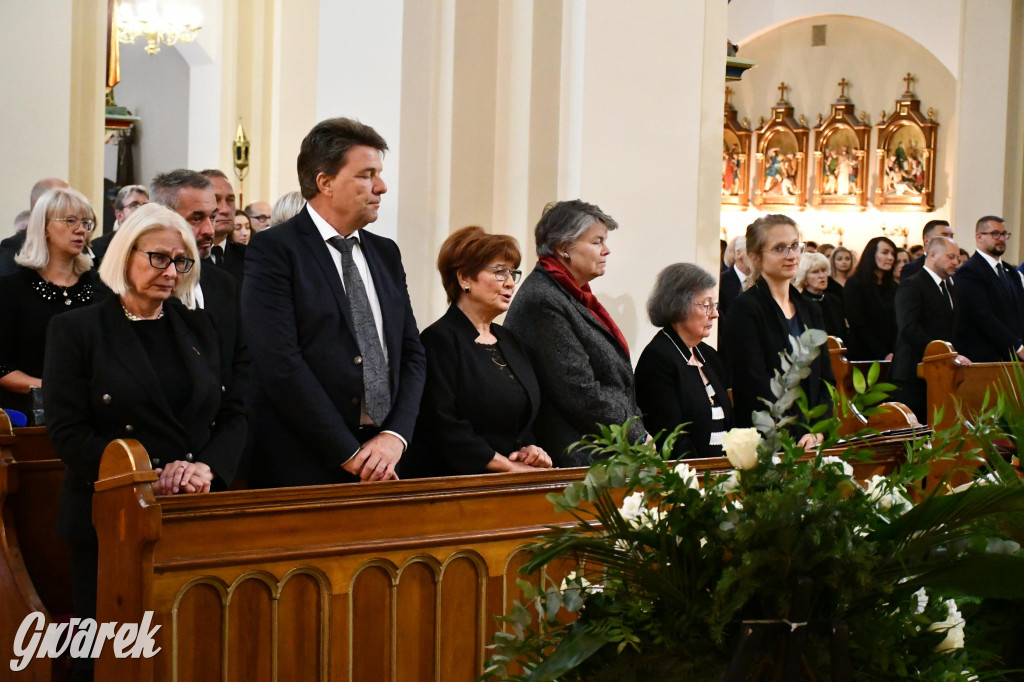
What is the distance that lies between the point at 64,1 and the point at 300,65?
432cm

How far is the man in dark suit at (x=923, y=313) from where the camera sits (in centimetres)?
834

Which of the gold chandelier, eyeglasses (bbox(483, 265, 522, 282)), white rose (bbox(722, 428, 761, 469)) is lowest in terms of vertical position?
white rose (bbox(722, 428, 761, 469))

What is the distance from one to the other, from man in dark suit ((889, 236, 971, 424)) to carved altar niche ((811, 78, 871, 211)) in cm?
911

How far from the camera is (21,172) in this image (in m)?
7.83

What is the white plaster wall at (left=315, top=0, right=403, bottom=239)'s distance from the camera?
5914mm

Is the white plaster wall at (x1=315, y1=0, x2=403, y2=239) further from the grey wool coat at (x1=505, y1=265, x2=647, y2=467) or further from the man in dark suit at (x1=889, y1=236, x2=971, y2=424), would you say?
the man in dark suit at (x1=889, y1=236, x2=971, y2=424)

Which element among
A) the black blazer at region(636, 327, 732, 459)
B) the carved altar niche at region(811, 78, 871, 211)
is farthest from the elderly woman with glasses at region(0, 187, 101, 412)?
the carved altar niche at region(811, 78, 871, 211)

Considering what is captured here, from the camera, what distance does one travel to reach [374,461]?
3.45m

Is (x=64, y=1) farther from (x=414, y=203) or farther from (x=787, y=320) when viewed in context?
(x=787, y=320)

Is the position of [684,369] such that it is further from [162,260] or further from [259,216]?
[259,216]

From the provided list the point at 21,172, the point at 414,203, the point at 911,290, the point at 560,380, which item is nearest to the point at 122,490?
the point at 560,380

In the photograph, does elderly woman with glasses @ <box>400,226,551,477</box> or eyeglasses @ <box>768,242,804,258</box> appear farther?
eyeglasses @ <box>768,242,804,258</box>

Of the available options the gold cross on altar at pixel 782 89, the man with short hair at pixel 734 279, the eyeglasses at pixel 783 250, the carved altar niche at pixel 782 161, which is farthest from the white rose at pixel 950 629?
the gold cross on altar at pixel 782 89

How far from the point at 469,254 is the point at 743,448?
8.15ft
